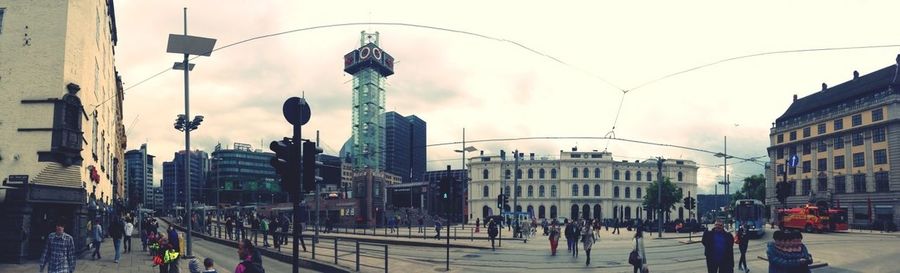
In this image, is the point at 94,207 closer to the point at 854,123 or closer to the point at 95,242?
the point at 95,242

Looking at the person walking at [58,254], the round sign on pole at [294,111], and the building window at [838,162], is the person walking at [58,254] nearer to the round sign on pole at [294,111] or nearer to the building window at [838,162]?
the round sign on pole at [294,111]

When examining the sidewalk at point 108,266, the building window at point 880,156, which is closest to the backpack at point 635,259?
the sidewalk at point 108,266

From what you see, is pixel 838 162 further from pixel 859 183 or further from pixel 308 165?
pixel 308 165

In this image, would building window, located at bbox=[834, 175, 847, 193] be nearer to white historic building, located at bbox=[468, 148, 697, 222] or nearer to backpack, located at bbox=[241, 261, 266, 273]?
white historic building, located at bbox=[468, 148, 697, 222]

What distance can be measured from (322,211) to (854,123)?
64.4 metres

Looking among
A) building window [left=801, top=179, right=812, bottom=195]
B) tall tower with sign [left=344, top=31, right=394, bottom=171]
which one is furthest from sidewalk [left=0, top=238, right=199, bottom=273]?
tall tower with sign [left=344, top=31, right=394, bottom=171]

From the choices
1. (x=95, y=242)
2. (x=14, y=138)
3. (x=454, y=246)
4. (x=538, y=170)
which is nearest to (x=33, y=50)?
(x=14, y=138)

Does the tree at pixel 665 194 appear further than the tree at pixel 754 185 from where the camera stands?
No

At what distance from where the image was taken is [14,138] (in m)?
21.4

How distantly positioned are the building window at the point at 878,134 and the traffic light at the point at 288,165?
72514 millimetres

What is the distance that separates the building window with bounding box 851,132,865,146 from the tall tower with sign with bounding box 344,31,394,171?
413ft

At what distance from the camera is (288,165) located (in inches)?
326

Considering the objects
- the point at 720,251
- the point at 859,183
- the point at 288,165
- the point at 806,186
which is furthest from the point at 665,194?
the point at 288,165

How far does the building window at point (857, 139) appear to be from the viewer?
65375 mm
